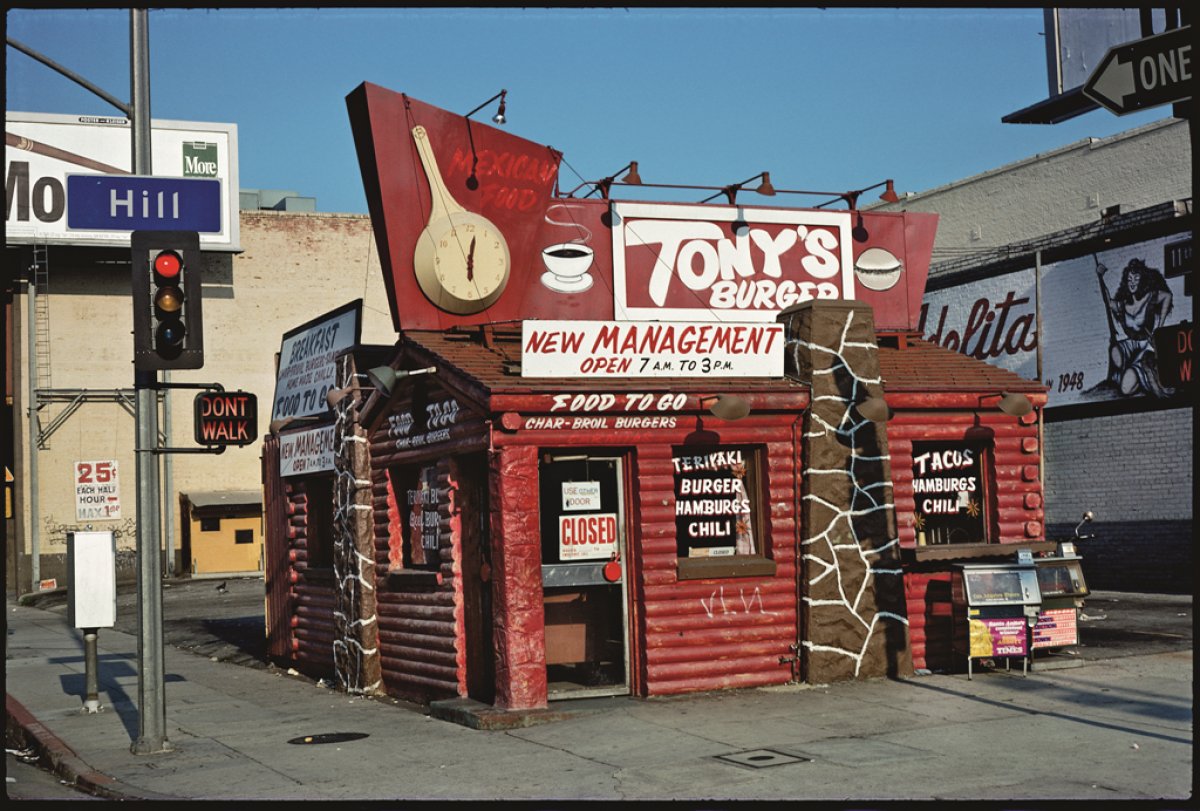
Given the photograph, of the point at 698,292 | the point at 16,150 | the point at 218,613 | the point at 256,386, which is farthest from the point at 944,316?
the point at 16,150

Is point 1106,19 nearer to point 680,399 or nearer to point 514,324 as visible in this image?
point 680,399

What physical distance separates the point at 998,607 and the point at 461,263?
7.27 metres

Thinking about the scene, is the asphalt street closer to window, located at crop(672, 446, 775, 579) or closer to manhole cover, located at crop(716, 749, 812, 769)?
manhole cover, located at crop(716, 749, 812, 769)

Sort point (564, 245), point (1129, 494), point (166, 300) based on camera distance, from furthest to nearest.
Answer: point (1129, 494) < point (564, 245) < point (166, 300)

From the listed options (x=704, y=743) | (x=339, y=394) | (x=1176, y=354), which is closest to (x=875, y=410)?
(x=704, y=743)

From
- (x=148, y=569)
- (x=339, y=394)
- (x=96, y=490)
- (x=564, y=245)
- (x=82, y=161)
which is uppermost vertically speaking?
(x=82, y=161)

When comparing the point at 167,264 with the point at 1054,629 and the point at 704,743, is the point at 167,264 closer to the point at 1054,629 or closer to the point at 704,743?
the point at 704,743

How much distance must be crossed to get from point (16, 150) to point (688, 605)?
1331 inches

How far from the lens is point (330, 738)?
36.8 feet

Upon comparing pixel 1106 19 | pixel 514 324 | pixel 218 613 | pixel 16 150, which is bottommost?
pixel 218 613

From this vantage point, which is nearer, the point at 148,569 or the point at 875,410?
the point at 148,569

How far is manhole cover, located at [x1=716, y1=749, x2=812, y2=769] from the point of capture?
8992 millimetres

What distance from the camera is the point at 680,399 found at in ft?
40.9

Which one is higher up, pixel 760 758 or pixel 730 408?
pixel 730 408
